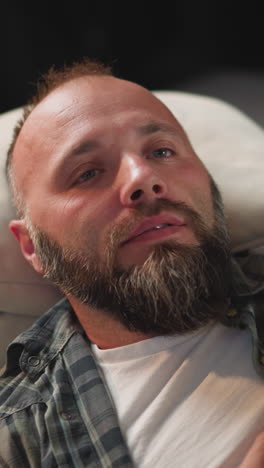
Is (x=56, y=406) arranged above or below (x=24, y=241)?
below

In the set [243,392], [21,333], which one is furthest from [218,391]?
[21,333]

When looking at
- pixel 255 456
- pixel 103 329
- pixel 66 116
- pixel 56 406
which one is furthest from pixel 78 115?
pixel 255 456

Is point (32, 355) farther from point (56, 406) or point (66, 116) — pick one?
point (66, 116)

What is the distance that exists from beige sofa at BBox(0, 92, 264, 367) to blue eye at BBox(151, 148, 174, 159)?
168 mm

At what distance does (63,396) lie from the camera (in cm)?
85

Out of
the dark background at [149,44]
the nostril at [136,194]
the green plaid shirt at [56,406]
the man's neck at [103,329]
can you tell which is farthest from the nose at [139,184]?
the dark background at [149,44]

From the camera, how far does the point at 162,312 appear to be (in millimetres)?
768

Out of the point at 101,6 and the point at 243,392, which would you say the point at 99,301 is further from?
the point at 101,6

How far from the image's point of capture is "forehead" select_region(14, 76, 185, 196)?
87cm

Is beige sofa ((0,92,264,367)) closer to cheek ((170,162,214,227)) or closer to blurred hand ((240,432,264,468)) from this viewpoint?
cheek ((170,162,214,227))

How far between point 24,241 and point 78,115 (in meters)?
0.24

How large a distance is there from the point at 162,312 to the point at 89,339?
0.22 m

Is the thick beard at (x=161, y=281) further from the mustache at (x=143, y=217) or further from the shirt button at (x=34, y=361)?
the shirt button at (x=34, y=361)

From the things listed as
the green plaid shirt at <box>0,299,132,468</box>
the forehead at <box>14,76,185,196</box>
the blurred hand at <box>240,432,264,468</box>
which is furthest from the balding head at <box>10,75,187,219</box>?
the blurred hand at <box>240,432,264,468</box>
